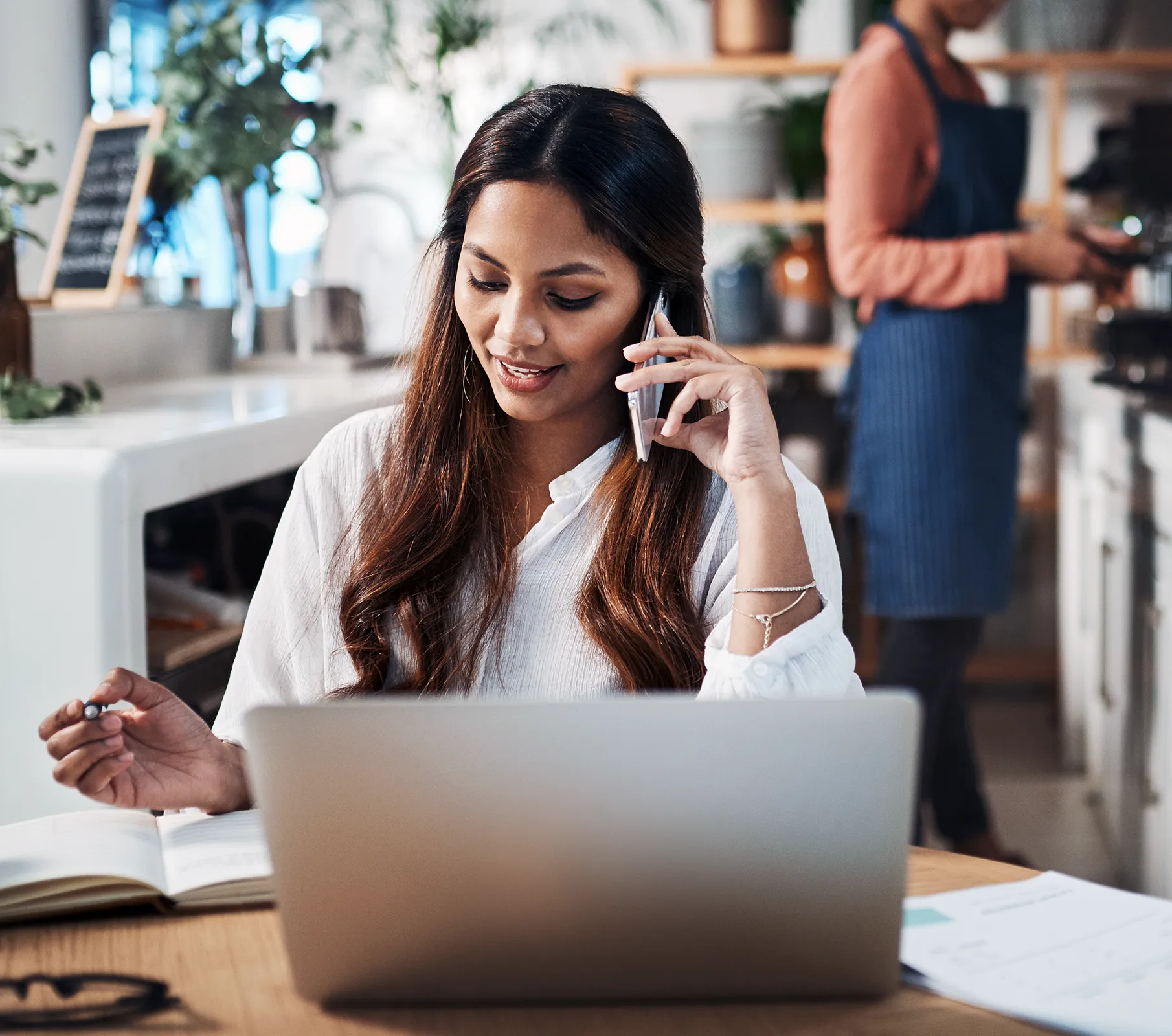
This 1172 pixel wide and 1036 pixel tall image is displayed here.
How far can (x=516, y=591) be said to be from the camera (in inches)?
48.6

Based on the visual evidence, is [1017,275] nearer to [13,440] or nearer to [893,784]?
[13,440]

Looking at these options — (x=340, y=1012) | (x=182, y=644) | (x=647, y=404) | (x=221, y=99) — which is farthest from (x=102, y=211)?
(x=340, y=1012)

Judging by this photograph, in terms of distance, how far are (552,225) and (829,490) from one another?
2.65 m

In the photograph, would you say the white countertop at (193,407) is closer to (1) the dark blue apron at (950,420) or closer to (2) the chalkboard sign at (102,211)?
(2) the chalkboard sign at (102,211)

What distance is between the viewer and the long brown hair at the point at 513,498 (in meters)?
A: 1.18

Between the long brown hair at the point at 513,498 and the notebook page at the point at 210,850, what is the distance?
0.25 metres

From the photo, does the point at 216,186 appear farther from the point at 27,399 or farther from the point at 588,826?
the point at 588,826

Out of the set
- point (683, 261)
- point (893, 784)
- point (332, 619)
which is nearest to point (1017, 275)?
point (683, 261)

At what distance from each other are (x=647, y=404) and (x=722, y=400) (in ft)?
0.26

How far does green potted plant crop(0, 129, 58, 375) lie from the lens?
5.93ft

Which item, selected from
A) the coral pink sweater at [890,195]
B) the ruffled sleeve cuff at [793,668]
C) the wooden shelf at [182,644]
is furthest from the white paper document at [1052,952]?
the coral pink sweater at [890,195]

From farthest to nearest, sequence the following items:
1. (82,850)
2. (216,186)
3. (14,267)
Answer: (216,186) → (14,267) → (82,850)

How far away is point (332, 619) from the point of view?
1.24 meters

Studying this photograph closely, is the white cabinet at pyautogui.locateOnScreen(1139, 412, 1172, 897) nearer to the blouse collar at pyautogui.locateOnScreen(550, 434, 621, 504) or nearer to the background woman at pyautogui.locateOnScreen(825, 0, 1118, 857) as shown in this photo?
the background woman at pyautogui.locateOnScreen(825, 0, 1118, 857)
